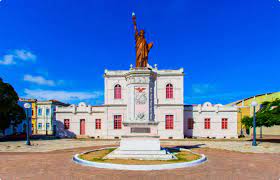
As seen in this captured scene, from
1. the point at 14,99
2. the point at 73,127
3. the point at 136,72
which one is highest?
the point at 136,72

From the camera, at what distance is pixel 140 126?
40.0ft

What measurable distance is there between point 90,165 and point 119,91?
19.3 metres

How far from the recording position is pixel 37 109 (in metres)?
45.9

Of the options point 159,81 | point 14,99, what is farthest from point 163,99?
point 14,99

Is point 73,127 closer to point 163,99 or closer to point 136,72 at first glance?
point 163,99

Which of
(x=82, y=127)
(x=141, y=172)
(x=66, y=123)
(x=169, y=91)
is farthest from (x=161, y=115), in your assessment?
(x=141, y=172)

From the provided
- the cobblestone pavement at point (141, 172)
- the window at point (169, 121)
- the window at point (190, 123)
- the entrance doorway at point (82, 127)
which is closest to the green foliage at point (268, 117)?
the window at point (190, 123)

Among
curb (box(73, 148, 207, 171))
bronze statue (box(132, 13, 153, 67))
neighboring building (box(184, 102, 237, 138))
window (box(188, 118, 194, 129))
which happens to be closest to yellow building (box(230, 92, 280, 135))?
neighboring building (box(184, 102, 237, 138))

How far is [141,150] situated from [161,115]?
1663 centimetres

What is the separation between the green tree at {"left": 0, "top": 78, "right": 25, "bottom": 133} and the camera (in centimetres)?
2475

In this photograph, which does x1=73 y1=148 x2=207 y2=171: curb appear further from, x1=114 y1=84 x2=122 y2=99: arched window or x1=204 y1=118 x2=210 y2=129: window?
x1=204 y1=118 x2=210 y2=129: window

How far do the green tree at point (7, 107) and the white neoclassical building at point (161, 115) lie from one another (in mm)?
5167

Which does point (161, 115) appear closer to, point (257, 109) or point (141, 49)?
point (141, 49)

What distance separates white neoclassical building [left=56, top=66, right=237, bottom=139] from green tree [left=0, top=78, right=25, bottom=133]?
5.17 metres
